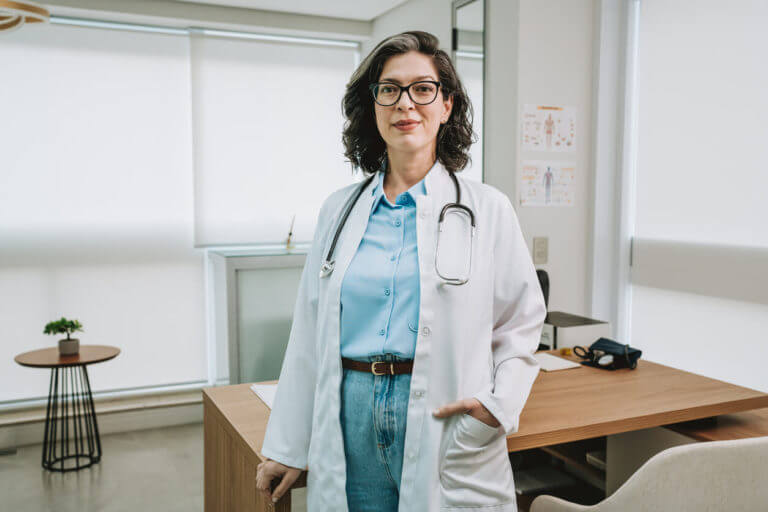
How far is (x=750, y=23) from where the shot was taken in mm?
2678

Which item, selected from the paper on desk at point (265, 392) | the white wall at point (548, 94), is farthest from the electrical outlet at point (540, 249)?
the paper on desk at point (265, 392)

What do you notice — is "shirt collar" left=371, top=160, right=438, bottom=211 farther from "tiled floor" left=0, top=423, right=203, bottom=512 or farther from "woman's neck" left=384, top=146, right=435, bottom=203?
"tiled floor" left=0, top=423, right=203, bottom=512

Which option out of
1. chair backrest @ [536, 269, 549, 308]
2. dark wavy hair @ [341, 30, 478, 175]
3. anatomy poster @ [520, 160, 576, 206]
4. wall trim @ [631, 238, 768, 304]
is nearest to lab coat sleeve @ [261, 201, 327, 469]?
dark wavy hair @ [341, 30, 478, 175]

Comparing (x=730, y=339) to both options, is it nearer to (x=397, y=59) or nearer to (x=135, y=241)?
(x=397, y=59)

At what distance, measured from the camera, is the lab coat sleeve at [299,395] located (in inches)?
53.7

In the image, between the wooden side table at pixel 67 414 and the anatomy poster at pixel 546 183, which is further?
the wooden side table at pixel 67 414

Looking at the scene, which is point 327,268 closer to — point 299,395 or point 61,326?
point 299,395

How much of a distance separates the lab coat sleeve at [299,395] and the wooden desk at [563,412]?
8 centimetres

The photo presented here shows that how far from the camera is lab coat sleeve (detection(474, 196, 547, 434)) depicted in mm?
1296

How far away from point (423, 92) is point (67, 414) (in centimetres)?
300

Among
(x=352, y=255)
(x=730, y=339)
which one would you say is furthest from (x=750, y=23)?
(x=352, y=255)

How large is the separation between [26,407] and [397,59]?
11.9 ft

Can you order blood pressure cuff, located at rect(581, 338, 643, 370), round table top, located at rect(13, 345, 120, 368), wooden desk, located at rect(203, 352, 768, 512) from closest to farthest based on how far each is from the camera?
wooden desk, located at rect(203, 352, 768, 512) < blood pressure cuff, located at rect(581, 338, 643, 370) < round table top, located at rect(13, 345, 120, 368)

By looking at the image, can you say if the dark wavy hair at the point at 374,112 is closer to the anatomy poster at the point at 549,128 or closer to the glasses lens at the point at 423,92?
the glasses lens at the point at 423,92
